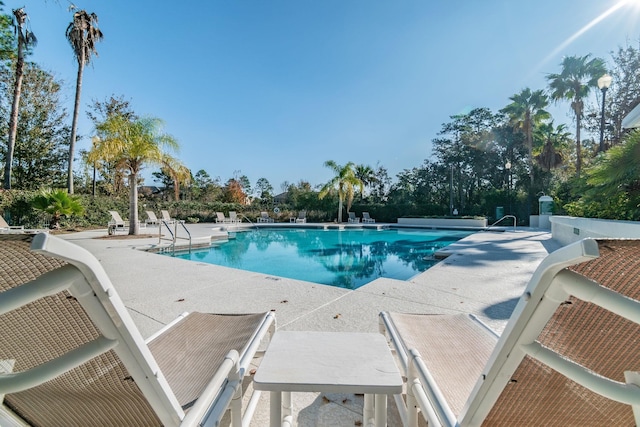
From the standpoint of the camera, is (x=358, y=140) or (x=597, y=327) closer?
(x=597, y=327)

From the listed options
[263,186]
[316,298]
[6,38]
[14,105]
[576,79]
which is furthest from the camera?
[263,186]

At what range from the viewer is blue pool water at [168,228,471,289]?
22.4 ft

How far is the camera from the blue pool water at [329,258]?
22.4 feet

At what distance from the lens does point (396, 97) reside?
1822cm

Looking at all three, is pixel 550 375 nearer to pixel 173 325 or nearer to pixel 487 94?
pixel 173 325

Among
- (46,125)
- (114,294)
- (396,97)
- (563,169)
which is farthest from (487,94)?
(46,125)

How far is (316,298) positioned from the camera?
3.66 metres

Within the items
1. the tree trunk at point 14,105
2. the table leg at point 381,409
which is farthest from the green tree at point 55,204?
the table leg at point 381,409

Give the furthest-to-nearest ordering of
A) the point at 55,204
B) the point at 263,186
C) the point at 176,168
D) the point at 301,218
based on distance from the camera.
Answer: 1. the point at 263,186
2. the point at 301,218
3. the point at 55,204
4. the point at 176,168

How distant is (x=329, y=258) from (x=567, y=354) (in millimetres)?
8075

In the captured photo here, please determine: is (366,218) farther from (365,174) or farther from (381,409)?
(381,409)

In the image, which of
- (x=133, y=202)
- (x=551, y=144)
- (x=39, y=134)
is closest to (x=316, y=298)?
(x=133, y=202)

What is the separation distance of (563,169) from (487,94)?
8.11m

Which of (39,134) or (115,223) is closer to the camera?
(115,223)
